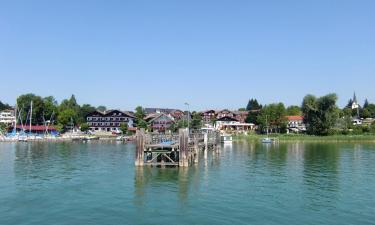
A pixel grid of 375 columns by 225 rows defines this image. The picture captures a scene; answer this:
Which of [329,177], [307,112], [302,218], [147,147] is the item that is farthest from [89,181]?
[307,112]

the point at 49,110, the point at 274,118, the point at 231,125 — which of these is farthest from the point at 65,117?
the point at 274,118

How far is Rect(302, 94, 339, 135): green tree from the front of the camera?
121688mm

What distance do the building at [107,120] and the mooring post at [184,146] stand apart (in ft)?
399

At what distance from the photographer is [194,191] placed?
32875mm

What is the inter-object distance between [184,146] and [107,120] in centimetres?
12573

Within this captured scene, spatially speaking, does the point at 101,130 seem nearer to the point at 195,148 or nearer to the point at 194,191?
the point at 195,148

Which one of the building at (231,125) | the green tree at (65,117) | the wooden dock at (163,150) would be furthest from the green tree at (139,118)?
the wooden dock at (163,150)

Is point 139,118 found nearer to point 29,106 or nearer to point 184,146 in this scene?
point 29,106

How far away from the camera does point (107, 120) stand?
166 meters

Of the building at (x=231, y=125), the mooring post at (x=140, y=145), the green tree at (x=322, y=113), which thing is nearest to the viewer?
Answer: the mooring post at (x=140, y=145)

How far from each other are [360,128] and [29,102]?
427 feet

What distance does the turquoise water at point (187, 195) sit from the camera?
24.3m

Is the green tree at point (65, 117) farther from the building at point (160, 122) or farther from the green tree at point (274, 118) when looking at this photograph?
the green tree at point (274, 118)

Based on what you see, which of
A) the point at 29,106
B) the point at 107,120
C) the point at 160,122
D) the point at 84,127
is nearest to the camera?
the point at 84,127
